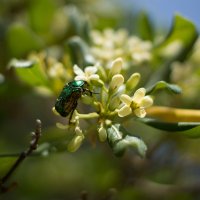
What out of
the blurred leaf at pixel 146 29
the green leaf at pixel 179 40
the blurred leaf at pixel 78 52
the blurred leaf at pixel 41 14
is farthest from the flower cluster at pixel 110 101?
the blurred leaf at pixel 41 14

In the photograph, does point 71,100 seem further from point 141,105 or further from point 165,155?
point 165,155

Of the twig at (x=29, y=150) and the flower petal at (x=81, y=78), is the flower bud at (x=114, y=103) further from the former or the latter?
the twig at (x=29, y=150)

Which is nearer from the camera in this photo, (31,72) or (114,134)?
(114,134)

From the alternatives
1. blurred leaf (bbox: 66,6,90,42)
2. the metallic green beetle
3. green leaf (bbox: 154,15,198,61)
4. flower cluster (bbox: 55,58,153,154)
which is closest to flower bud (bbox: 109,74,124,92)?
flower cluster (bbox: 55,58,153,154)

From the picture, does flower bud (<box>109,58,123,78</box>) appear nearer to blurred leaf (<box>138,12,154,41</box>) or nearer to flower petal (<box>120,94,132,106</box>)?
flower petal (<box>120,94,132,106</box>)

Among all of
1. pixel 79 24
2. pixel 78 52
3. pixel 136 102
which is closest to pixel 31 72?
pixel 78 52

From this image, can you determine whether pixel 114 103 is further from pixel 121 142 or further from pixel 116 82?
pixel 121 142
